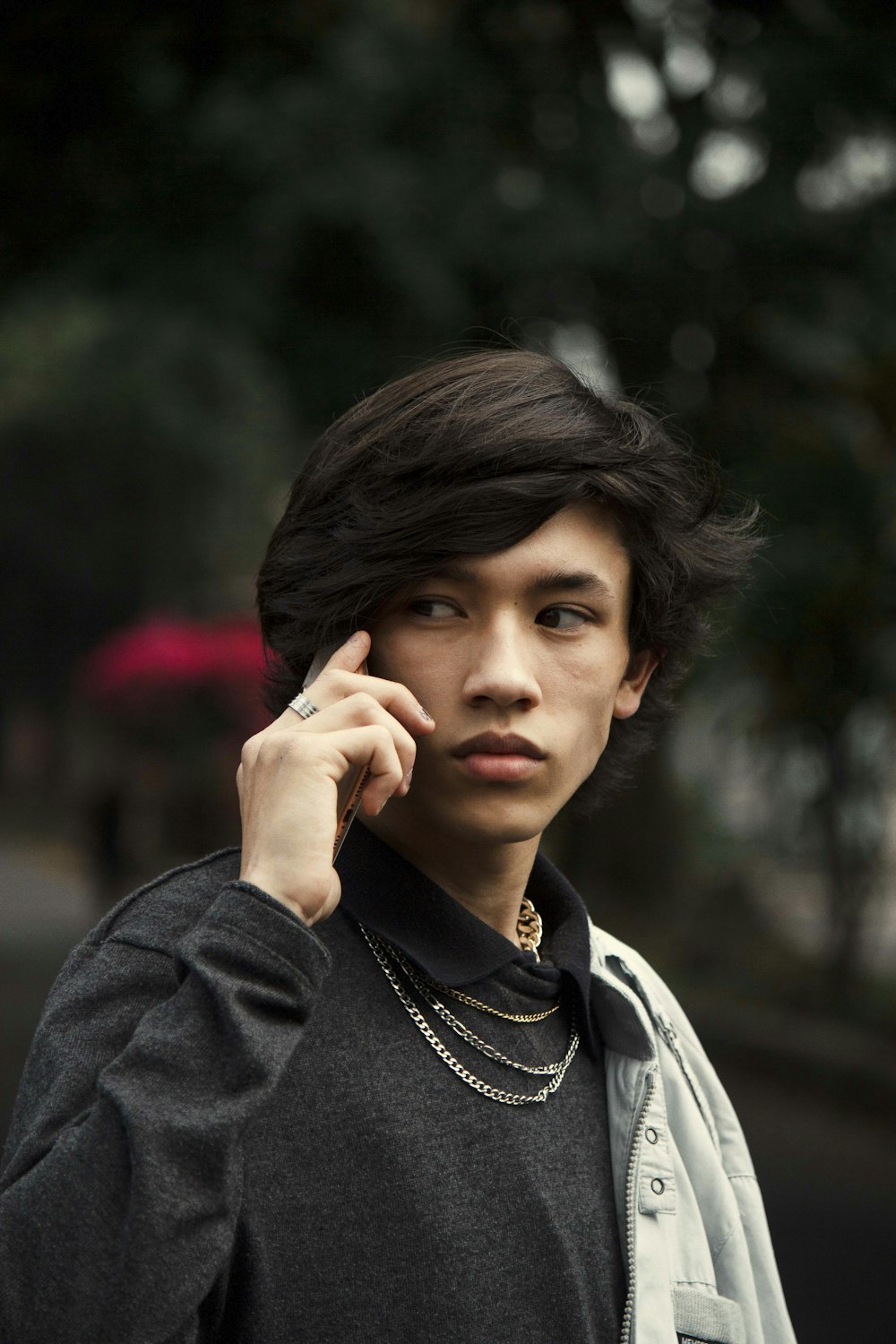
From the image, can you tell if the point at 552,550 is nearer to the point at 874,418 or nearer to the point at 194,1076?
the point at 194,1076

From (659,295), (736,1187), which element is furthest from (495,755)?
(659,295)

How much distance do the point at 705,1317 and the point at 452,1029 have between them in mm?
493

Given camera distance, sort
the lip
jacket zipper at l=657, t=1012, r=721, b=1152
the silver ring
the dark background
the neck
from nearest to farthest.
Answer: the silver ring, the lip, the neck, jacket zipper at l=657, t=1012, r=721, b=1152, the dark background

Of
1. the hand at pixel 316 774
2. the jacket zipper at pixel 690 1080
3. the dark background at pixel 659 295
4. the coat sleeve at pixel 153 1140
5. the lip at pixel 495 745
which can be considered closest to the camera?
the coat sleeve at pixel 153 1140

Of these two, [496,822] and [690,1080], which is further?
[690,1080]

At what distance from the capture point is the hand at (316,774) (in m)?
1.40

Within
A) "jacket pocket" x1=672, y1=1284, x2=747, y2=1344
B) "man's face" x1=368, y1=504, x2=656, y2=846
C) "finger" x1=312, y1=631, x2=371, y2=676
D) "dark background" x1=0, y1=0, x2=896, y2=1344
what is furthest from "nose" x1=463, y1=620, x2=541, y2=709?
"dark background" x1=0, y1=0, x2=896, y2=1344

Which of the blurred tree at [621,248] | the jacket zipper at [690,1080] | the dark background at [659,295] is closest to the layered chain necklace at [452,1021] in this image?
the jacket zipper at [690,1080]

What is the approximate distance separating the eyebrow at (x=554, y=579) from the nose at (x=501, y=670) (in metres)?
0.06

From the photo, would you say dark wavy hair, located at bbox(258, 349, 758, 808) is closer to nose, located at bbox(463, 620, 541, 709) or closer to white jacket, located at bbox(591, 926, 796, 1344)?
nose, located at bbox(463, 620, 541, 709)

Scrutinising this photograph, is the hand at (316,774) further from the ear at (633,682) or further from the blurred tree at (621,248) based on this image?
the blurred tree at (621,248)

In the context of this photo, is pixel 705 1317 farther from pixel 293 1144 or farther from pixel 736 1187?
pixel 293 1144

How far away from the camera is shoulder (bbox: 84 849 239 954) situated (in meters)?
1.48

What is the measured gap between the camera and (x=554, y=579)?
5.58 ft
